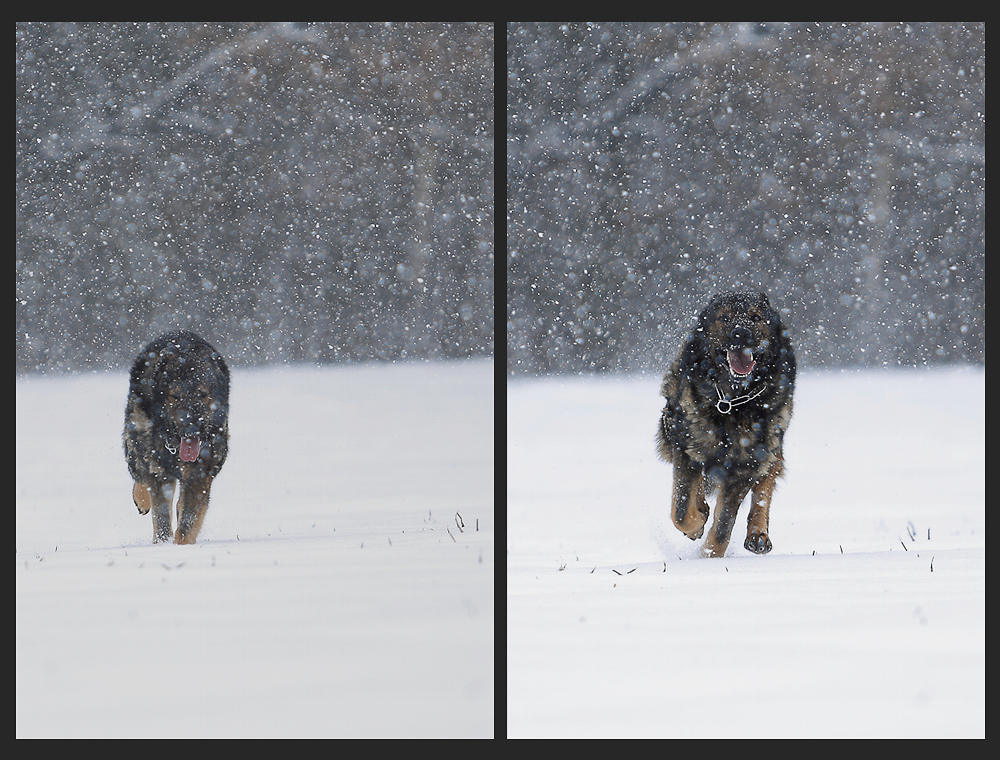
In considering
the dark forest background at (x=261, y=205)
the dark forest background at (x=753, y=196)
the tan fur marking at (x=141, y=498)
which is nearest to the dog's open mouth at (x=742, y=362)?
the dark forest background at (x=261, y=205)

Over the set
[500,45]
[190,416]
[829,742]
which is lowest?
[829,742]

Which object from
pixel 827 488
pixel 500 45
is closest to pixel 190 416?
pixel 500 45

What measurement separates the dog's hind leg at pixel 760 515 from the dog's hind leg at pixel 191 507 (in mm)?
2301

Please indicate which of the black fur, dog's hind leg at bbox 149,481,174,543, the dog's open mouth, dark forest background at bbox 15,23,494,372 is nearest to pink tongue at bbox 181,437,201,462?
the black fur

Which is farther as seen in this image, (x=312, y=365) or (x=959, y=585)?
(x=312, y=365)

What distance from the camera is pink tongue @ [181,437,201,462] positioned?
3979 mm

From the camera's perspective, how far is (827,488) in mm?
5484

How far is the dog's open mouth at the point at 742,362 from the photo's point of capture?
11.2ft

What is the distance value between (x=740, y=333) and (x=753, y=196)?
9.20 metres

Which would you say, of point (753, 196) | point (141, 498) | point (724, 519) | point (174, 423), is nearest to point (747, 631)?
point (724, 519)

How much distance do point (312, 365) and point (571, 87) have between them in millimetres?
4906

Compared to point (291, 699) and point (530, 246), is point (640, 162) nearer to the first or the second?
point (530, 246)

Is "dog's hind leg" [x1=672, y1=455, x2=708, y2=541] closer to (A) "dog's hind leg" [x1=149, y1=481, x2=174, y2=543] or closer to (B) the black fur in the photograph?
(B) the black fur

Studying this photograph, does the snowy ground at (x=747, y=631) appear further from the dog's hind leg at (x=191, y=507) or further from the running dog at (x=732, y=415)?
the dog's hind leg at (x=191, y=507)
